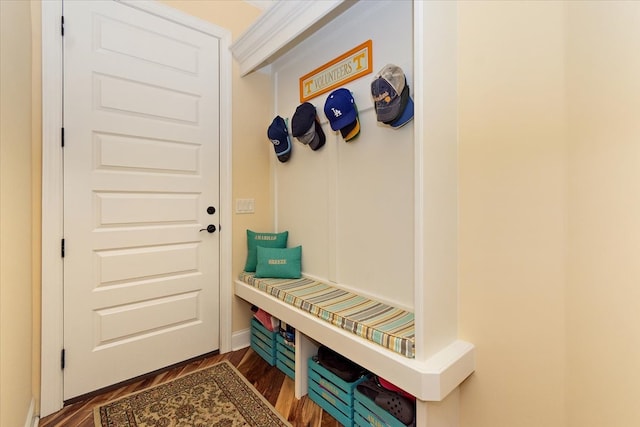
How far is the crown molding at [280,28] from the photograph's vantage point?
1719 mm

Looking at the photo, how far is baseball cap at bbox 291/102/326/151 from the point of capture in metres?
1.99

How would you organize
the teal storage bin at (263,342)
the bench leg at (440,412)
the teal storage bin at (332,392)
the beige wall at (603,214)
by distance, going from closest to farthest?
1. the beige wall at (603,214)
2. the bench leg at (440,412)
3. the teal storage bin at (332,392)
4. the teal storage bin at (263,342)

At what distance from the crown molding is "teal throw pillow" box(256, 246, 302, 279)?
4.49 feet

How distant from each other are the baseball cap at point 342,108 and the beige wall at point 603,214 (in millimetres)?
956

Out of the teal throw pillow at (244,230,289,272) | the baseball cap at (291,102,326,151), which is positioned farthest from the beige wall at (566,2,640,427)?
the teal throw pillow at (244,230,289,272)

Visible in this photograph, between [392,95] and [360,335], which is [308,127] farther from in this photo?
[360,335]

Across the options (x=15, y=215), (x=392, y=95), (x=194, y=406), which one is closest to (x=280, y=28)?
(x=392, y=95)

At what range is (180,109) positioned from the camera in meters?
2.10

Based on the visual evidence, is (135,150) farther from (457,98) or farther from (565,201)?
(565,201)

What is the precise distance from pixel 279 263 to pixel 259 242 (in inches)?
10.9

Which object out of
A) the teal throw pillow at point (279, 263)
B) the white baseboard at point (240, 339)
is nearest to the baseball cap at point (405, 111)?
the teal throw pillow at point (279, 263)

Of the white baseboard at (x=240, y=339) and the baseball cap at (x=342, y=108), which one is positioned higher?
the baseball cap at (x=342, y=108)

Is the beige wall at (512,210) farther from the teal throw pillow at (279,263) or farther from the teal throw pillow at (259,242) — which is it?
the teal throw pillow at (259,242)

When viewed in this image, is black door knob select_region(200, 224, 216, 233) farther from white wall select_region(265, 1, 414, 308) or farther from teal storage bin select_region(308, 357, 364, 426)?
teal storage bin select_region(308, 357, 364, 426)
